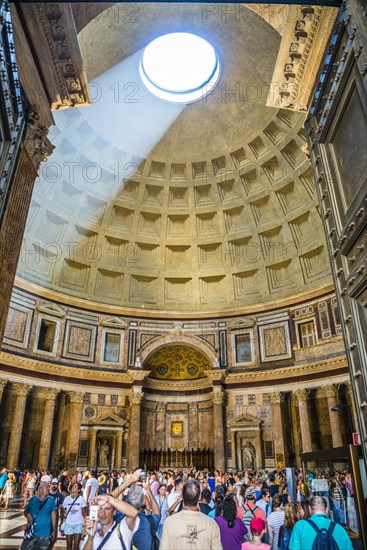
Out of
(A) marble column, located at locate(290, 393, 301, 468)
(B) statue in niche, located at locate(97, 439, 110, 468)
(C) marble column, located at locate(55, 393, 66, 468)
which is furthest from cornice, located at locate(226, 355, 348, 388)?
(C) marble column, located at locate(55, 393, 66, 468)

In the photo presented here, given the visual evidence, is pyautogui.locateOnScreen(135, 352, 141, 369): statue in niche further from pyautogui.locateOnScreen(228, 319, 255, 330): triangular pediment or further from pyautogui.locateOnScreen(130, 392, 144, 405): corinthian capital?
pyautogui.locateOnScreen(228, 319, 255, 330): triangular pediment

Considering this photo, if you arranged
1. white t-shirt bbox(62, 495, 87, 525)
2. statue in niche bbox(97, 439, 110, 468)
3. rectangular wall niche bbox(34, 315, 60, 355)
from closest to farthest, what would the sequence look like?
white t-shirt bbox(62, 495, 87, 525) → statue in niche bbox(97, 439, 110, 468) → rectangular wall niche bbox(34, 315, 60, 355)

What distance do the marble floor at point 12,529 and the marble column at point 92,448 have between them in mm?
7809

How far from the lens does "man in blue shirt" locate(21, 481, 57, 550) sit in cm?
621

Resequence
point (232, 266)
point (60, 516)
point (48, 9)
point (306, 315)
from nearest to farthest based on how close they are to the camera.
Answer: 1. point (48, 9)
2. point (60, 516)
3. point (306, 315)
4. point (232, 266)

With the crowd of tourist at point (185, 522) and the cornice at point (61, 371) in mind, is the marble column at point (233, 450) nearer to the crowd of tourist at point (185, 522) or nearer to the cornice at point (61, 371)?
the cornice at point (61, 371)

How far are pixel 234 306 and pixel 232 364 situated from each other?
4160 millimetres

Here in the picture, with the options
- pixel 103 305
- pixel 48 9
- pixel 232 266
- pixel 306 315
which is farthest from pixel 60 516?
pixel 232 266

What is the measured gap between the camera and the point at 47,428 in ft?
77.2

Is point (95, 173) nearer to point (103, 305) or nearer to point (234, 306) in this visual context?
point (103, 305)

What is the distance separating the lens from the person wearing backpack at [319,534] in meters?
4.05

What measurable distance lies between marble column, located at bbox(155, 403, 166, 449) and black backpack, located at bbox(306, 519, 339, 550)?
25.2m

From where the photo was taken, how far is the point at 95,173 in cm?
2814

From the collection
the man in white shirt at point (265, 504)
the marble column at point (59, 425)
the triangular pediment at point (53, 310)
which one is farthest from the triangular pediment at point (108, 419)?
the man in white shirt at point (265, 504)
